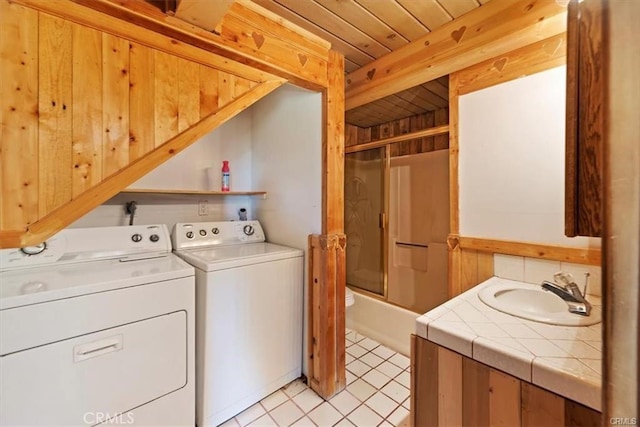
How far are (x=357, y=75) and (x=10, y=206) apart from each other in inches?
86.5

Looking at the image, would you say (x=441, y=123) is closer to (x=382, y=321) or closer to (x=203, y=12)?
(x=382, y=321)

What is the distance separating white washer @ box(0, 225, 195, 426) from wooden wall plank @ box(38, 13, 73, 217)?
1.26 ft

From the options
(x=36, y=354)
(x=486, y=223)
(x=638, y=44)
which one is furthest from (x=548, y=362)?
(x=36, y=354)

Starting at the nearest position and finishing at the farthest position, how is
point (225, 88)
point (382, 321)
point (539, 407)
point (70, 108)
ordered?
point (539, 407)
point (70, 108)
point (225, 88)
point (382, 321)

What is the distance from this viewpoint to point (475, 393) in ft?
2.91

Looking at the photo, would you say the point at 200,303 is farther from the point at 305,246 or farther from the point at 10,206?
the point at 10,206

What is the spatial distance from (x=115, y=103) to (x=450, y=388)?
1.62 metres

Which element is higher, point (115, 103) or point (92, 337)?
point (115, 103)

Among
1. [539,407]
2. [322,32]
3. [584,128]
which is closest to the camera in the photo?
[584,128]

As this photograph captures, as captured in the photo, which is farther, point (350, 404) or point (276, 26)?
point (350, 404)

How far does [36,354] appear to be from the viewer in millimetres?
1021

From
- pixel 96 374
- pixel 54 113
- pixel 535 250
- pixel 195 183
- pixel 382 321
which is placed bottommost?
pixel 382 321

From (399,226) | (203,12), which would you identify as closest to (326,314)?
(399,226)

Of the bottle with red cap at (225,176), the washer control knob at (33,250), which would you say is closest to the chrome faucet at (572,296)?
the bottle with red cap at (225,176)
